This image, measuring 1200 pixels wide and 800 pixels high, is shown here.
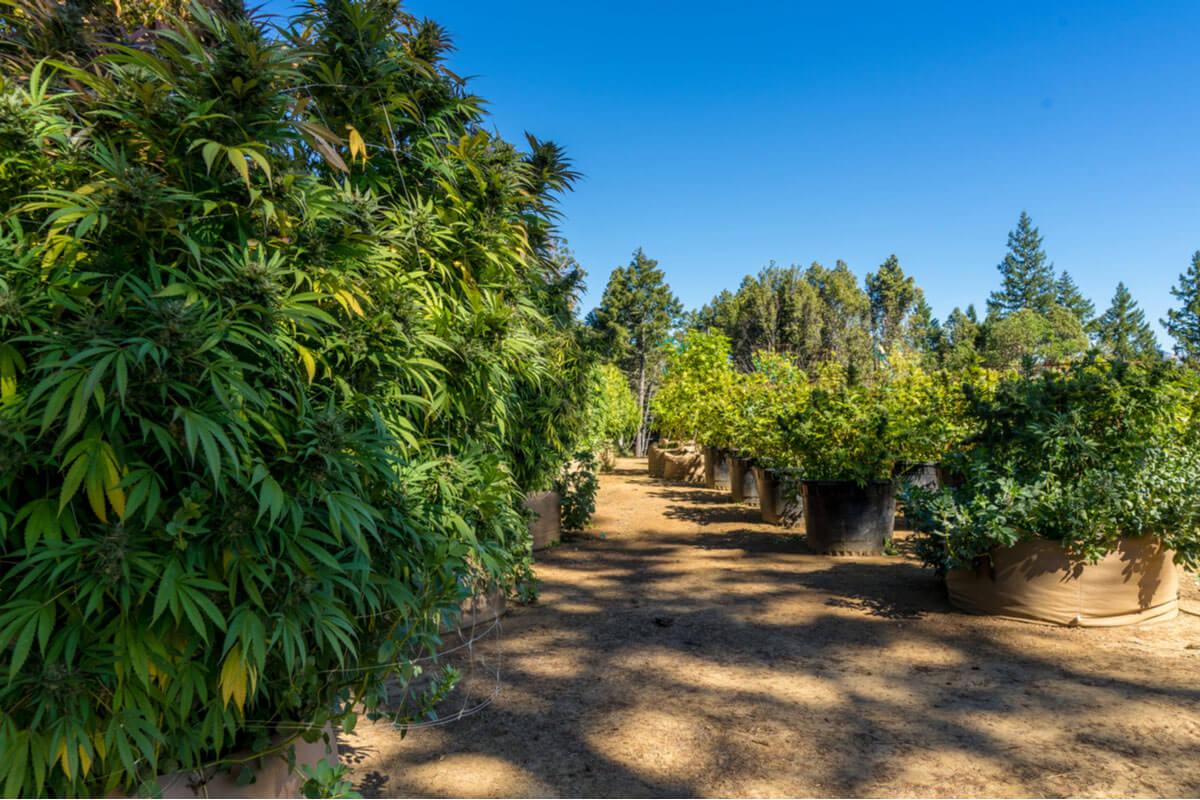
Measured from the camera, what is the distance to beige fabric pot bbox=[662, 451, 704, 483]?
1423 centimetres

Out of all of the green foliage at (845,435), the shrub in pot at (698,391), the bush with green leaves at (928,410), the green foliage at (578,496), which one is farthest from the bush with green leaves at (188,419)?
the shrub in pot at (698,391)

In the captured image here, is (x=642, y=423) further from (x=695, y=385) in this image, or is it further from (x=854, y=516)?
(x=854, y=516)

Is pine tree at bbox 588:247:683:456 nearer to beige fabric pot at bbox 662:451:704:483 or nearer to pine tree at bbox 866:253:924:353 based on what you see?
beige fabric pot at bbox 662:451:704:483

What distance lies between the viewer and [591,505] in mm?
7965

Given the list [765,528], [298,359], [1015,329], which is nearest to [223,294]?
[298,359]

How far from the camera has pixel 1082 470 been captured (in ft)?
14.3

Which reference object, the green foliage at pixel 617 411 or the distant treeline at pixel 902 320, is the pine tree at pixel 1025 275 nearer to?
the distant treeline at pixel 902 320

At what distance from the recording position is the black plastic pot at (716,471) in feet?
42.0

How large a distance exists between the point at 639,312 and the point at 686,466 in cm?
1371

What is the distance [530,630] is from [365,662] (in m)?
2.55

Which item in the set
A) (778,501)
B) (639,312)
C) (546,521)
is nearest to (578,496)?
(546,521)

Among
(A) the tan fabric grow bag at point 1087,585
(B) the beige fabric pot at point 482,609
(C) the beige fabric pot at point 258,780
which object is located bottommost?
(B) the beige fabric pot at point 482,609

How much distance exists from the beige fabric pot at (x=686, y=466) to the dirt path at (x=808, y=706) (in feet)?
29.1

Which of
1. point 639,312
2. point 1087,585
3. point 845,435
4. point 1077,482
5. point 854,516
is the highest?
point 639,312
